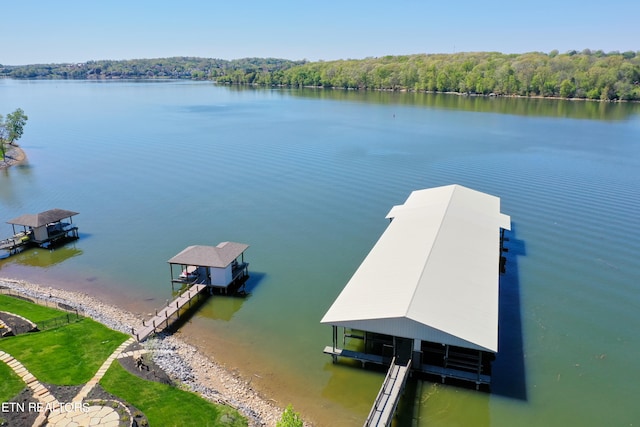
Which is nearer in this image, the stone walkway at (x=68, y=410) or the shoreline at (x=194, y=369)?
the stone walkway at (x=68, y=410)

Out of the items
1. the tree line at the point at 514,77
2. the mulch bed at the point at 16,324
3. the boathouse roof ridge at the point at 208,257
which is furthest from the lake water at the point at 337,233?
the tree line at the point at 514,77

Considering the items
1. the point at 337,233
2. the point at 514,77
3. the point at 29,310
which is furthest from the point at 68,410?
the point at 514,77

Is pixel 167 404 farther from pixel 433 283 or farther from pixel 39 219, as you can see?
pixel 39 219

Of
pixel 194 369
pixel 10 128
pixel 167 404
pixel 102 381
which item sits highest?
pixel 10 128

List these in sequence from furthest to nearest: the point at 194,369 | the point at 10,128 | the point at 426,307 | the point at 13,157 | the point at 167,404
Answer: the point at 10,128 → the point at 13,157 → the point at 194,369 → the point at 426,307 → the point at 167,404

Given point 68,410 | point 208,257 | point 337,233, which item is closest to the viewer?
point 68,410

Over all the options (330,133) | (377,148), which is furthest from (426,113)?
(377,148)

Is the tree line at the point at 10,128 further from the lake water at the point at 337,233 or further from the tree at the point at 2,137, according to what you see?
the lake water at the point at 337,233

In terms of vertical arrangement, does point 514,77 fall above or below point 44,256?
above
